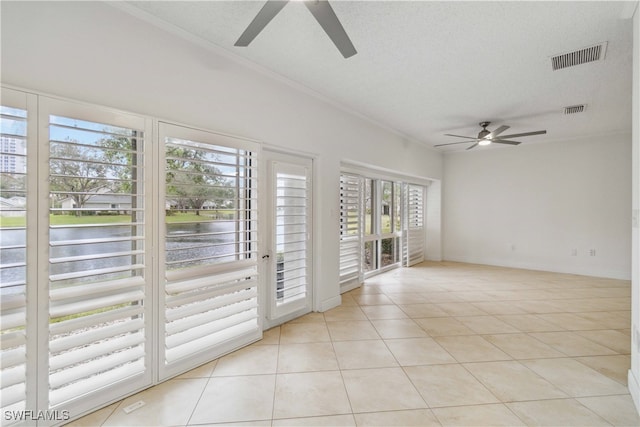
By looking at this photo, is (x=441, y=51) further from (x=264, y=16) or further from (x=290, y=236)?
(x=290, y=236)

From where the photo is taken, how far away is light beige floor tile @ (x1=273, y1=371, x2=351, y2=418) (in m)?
1.85

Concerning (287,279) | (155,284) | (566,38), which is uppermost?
(566,38)

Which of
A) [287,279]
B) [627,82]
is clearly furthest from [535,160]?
[287,279]

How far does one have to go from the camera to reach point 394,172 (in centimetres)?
542

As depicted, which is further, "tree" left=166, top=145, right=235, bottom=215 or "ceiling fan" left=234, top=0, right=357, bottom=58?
"tree" left=166, top=145, right=235, bottom=215

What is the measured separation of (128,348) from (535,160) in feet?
24.7

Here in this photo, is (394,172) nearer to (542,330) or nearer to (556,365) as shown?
(542,330)

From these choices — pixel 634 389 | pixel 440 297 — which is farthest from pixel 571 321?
pixel 634 389

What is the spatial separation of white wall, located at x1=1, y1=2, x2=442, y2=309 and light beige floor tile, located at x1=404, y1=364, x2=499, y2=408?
5.22ft

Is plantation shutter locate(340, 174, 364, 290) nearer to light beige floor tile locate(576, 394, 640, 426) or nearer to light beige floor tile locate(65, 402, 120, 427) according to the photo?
light beige floor tile locate(576, 394, 640, 426)

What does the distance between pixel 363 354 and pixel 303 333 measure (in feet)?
2.35

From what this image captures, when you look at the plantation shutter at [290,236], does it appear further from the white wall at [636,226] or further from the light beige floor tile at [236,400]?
the white wall at [636,226]

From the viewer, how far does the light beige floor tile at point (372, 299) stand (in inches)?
159

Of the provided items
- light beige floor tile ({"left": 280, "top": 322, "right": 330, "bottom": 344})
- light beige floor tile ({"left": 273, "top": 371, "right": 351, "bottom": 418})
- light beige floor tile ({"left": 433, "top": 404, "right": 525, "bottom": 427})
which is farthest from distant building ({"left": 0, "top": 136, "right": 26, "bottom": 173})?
light beige floor tile ({"left": 433, "top": 404, "right": 525, "bottom": 427})
